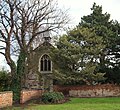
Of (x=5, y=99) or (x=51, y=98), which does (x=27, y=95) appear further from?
(x=5, y=99)

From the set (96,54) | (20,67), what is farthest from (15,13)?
(96,54)

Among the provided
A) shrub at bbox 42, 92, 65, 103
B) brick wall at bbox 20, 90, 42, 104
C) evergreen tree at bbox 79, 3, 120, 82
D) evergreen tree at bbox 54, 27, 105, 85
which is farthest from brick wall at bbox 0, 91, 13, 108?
evergreen tree at bbox 79, 3, 120, 82

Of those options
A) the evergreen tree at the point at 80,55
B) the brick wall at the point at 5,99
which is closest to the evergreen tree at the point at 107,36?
the evergreen tree at the point at 80,55

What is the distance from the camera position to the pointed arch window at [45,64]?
1994 inches

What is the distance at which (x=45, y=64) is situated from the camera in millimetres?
50969

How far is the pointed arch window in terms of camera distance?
1994 inches

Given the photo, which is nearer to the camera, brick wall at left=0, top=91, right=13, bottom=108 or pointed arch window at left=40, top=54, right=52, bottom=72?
brick wall at left=0, top=91, right=13, bottom=108

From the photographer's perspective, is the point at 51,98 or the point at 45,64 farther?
the point at 45,64

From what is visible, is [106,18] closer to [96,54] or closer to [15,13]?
[96,54]

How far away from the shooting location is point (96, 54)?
3928 centimetres

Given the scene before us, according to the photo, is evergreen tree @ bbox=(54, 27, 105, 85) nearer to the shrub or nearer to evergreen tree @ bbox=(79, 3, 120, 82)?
evergreen tree @ bbox=(79, 3, 120, 82)

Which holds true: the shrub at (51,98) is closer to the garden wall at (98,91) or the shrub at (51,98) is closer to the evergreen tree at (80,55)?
the evergreen tree at (80,55)

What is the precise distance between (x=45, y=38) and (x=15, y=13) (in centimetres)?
1370

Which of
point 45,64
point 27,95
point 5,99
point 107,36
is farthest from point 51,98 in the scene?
point 45,64
